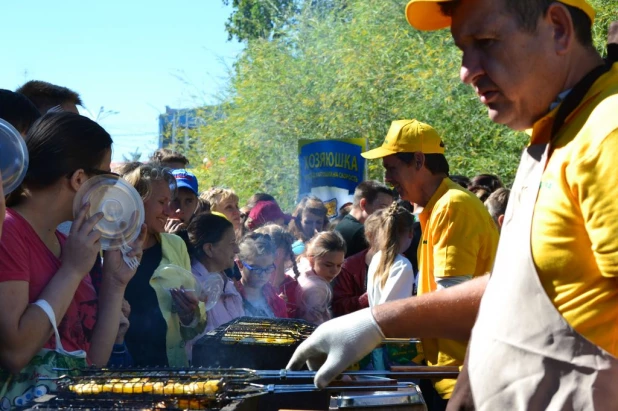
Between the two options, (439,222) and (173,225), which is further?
(173,225)

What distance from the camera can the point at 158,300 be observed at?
4.58 metres

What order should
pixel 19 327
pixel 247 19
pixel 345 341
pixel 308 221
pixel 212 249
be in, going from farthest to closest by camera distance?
pixel 247 19 → pixel 308 221 → pixel 212 249 → pixel 19 327 → pixel 345 341

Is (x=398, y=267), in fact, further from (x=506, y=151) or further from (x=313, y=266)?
(x=506, y=151)

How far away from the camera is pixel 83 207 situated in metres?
3.23

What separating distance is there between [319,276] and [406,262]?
1.22m

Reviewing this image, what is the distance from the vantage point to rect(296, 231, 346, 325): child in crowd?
6.91m

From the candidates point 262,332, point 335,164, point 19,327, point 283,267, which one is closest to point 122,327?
point 262,332

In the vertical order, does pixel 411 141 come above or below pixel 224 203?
below

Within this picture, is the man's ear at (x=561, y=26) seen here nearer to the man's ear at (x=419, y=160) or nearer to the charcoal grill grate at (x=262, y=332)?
the charcoal grill grate at (x=262, y=332)

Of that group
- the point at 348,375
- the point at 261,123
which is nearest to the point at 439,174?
the point at 348,375

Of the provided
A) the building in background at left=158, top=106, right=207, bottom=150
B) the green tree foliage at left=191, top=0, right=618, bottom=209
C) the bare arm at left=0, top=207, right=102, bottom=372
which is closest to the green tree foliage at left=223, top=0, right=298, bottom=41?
the building in background at left=158, top=106, right=207, bottom=150

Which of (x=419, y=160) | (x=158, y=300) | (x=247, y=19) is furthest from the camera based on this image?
(x=247, y=19)

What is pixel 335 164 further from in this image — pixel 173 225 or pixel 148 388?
pixel 148 388

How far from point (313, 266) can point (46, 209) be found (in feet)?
13.8
